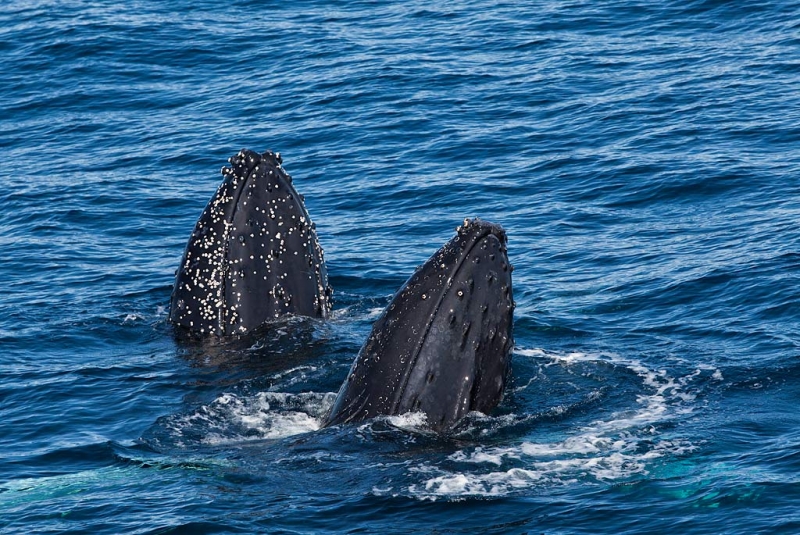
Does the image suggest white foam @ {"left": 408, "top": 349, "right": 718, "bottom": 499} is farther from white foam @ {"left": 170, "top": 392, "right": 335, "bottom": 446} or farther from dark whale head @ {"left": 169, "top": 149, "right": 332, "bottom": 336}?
dark whale head @ {"left": 169, "top": 149, "right": 332, "bottom": 336}

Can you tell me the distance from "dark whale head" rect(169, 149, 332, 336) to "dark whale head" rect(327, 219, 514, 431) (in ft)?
12.2

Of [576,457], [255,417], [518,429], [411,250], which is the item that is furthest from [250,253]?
[411,250]

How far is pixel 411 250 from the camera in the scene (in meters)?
25.6

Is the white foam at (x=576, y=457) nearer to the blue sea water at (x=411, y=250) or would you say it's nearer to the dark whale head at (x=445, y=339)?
the blue sea water at (x=411, y=250)

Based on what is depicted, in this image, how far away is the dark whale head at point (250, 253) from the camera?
1925cm

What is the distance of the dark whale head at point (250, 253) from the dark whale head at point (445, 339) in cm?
372

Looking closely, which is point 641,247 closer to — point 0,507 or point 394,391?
point 394,391

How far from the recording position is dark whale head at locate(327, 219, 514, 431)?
51.1 feet

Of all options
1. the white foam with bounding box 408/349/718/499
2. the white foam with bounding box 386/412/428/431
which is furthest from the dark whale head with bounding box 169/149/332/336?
the white foam with bounding box 408/349/718/499

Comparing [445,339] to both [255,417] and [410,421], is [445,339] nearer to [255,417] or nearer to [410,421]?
[410,421]

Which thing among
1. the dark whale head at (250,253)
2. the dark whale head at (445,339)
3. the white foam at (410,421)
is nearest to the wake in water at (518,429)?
the white foam at (410,421)

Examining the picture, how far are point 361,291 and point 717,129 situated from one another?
11.2 m

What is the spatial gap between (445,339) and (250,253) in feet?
15.0

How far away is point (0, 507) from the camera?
603 inches
